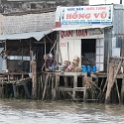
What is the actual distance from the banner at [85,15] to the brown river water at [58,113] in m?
4.26

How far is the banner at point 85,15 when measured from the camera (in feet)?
81.9

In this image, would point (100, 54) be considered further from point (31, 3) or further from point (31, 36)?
point (31, 3)

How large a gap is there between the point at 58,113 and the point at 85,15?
6.98 metres

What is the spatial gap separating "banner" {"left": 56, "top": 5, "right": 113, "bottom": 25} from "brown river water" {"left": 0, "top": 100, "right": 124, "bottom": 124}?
426cm

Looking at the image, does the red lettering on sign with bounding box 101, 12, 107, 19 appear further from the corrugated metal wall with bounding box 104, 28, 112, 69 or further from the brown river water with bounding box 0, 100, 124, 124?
the brown river water with bounding box 0, 100, 124, 124

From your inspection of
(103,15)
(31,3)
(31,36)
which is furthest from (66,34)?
(31,3)

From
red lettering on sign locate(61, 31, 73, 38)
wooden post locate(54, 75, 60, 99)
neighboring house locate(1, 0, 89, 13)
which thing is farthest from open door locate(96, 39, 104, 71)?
neighboring house locate(1, 0, 89, 13)

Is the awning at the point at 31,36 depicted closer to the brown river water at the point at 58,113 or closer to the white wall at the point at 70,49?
the white wall at the point at 70,49

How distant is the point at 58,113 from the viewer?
20172 millimetres

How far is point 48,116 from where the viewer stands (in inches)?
758

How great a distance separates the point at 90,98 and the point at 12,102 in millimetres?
3642

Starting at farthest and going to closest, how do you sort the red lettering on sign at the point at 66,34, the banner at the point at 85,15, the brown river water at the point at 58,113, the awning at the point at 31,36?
the red lettering on sign at the point at 66,34, the awning at the point at 31,36, the banner at the point at 85,15, the brown river water at the point at 58,113

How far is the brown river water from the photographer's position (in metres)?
18.1

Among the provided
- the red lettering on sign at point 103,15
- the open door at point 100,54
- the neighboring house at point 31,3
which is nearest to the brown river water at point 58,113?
the open door at point 100,54
